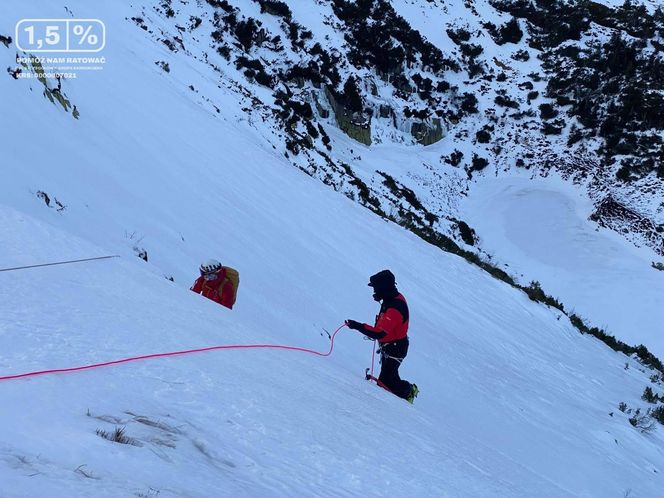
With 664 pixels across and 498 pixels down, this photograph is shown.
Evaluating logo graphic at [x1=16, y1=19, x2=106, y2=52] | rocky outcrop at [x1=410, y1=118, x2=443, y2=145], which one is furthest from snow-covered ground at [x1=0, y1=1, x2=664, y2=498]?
rocky outcrop at [x1=410, y1=118, x2=443, y2=145]

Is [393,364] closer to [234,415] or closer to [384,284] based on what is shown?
[384,284]

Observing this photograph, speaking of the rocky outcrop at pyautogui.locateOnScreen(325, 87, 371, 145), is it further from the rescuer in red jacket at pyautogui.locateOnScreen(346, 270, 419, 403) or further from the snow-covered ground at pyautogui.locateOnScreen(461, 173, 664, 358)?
the rescuer in red jacket at pyautogui.locateOnScreen(346, 270, 419, 403)

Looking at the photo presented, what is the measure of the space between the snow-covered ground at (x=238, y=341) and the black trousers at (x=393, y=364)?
0.41 metres

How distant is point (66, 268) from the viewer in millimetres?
3984

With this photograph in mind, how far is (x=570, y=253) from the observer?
63.4ft

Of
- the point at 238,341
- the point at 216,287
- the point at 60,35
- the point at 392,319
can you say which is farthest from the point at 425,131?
the point at 238,341

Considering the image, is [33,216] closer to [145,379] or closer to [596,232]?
[145,379]

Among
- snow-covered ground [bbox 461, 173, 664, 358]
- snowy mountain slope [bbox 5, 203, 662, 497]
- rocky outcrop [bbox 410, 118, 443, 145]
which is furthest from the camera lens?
rocky outcrop [bbox 410, 118, 443, 145]

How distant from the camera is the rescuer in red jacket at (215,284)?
5293mm

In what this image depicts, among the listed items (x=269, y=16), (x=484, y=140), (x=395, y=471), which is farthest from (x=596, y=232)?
(x=395, y=471)

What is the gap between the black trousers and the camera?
547 cm

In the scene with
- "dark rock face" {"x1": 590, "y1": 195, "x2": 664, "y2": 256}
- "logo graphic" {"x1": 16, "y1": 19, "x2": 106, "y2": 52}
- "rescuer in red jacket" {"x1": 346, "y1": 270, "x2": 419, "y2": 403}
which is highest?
"dark rock face" {"x1": 590, "y1": 195, "x2": 664, "y2": 256}

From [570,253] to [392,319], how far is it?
53.6 feet

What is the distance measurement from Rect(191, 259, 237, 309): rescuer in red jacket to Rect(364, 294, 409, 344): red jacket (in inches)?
59.9
